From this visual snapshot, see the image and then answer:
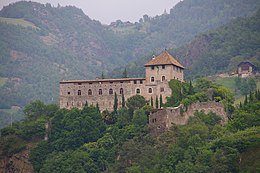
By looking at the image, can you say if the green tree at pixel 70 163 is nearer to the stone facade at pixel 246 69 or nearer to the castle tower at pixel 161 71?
the castle tower at pixel 161 71

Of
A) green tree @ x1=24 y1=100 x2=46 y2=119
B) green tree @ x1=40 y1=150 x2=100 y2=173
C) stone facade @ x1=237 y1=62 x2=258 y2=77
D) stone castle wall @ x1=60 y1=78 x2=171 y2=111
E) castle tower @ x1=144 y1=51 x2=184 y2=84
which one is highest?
stone facade @ x1=237 y1=62 x2=258 y2=77

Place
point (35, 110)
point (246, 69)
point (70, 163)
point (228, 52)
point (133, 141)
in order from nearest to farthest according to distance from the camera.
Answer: point (133, 141) < point (70, 163) < point (35, 110) < point (246, 69) < point (228, 52)

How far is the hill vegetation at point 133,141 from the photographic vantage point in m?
97.2

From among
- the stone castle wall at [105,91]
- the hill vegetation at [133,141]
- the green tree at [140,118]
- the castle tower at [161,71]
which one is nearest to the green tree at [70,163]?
the hill vegetation at [133,141]

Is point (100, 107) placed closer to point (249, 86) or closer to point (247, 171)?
point (247, 171)

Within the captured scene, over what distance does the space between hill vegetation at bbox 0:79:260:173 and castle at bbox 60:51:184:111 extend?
6.39ft

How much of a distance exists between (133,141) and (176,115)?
6.51 m

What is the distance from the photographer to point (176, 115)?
106 meters

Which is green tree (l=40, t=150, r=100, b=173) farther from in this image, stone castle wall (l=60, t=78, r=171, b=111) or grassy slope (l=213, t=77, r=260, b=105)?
grassy slope (l=213, t=77, r=260, b=105)

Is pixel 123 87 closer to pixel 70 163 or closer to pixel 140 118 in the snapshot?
pixel 140 118

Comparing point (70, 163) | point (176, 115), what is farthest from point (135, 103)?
point (70, 163)

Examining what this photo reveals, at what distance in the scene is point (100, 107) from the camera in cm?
11538

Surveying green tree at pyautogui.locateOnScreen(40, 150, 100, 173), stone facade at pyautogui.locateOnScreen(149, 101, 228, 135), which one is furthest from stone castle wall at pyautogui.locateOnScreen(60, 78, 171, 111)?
green tree at pyautogui.locateOnScreen(40, 150, 100, 173)

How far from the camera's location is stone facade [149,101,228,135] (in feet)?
346
